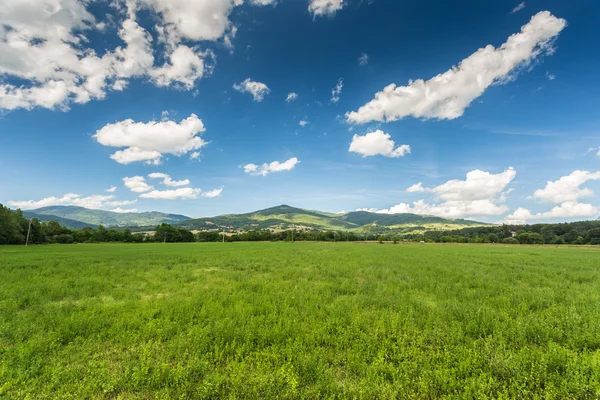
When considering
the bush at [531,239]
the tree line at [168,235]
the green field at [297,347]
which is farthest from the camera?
the bush at [531,239]

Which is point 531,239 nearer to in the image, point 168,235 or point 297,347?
point 297,347

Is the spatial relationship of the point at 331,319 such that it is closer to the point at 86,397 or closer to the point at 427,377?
the point at 427,377

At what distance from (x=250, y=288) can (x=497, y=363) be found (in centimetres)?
1093

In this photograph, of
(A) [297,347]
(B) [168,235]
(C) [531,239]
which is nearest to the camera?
(A) [297,347]

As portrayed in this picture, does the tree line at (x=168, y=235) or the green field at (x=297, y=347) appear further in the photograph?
the tree line at (x=168, y=235)

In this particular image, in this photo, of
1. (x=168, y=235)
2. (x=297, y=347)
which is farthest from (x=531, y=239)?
(x=168, y=235)

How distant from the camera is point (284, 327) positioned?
780 centimetres

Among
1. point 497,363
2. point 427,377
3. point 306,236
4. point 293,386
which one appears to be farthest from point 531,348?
point 306,236

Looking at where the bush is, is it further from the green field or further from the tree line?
the green field

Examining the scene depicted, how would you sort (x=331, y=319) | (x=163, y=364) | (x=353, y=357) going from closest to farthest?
(x=163, y=364) < (x=353, y=357) < (x=331, y=319)

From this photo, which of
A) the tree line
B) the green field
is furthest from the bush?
the green field

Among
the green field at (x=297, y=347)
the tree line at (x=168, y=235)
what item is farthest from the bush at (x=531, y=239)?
the green field at (x=297, y=347)

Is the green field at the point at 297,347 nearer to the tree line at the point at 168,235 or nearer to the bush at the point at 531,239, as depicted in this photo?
the tree line at the point at 168,235

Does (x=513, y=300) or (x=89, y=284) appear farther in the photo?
(x=89, y=284)
